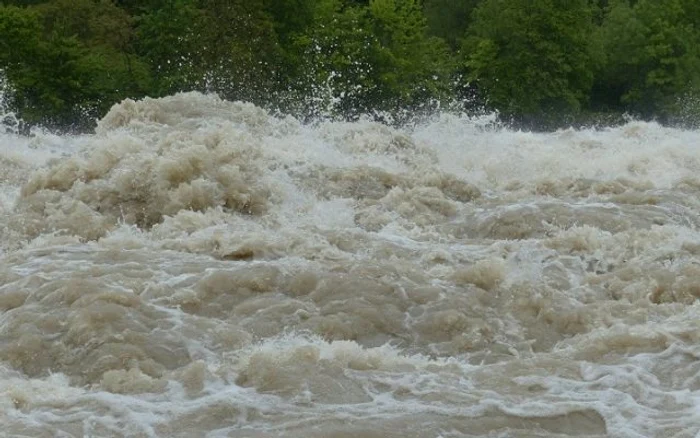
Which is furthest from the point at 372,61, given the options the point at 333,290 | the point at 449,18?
A: the point at 333,290

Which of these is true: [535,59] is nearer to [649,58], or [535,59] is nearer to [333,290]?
[649,58]

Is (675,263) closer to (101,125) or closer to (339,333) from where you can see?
(339,333)

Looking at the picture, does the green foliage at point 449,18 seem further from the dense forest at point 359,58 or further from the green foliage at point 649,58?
the green foliage at point 649,58

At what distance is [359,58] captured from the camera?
3609 centimetres

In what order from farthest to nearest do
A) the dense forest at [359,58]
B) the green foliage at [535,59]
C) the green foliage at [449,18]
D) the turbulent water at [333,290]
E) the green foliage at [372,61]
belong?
the green foliage at [449,18], the green foliage at [535,59], the green foliage at [372,61], the dense forest at [359,58], the turbulent water at [333,290]

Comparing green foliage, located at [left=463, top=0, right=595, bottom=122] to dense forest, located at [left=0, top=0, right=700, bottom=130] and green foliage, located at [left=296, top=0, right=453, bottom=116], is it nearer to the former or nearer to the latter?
dense forest, located at [left=0, top=0, right=700, bottom=130]

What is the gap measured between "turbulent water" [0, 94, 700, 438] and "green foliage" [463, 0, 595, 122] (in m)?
21.1

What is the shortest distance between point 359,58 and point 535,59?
6.22 metres

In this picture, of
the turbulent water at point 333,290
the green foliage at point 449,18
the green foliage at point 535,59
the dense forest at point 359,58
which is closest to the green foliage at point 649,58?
the dense forest at point 359,58

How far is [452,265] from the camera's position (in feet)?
36.0

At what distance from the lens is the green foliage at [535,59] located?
37.4 m

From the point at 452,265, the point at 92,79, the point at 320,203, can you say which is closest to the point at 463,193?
the point at 320,203

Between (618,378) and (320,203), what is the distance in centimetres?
639

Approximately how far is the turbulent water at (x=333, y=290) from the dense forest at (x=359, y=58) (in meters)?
15.3
